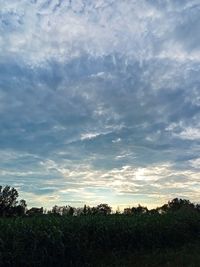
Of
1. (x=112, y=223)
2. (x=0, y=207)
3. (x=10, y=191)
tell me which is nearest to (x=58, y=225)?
(x=112, y=223)

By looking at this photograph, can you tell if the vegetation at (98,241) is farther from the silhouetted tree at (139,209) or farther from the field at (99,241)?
the silhouetted tree at (139,209)

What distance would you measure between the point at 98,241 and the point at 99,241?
6cm

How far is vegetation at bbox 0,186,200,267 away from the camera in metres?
16.5

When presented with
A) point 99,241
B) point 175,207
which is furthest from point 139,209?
point 99,241

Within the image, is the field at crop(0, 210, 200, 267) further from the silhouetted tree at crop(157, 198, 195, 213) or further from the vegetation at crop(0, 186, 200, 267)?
the silhouetted tree at crop(157, 198, 195, 213)

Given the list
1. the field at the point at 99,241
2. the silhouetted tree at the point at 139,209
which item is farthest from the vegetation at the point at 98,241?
the silhouetted tree at the point at 139,209

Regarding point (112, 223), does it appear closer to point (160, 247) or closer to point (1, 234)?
point (160, 247)

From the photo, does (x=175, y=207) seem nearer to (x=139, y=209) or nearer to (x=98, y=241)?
(x=139, y=209)

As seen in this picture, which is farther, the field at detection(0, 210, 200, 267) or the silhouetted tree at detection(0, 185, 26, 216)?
the silhouetted tree at detection(0, 185, 26, 216)

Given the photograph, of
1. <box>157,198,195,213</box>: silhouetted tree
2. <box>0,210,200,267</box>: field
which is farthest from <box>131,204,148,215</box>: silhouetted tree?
<box>0,210,200,267</box>: field

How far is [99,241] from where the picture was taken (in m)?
21.1

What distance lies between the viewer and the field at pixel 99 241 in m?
16.5

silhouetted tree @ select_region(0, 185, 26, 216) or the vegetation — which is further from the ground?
silhouetted tree @ select_region(0, 185, 26, 216)

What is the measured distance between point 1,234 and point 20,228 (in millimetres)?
957
